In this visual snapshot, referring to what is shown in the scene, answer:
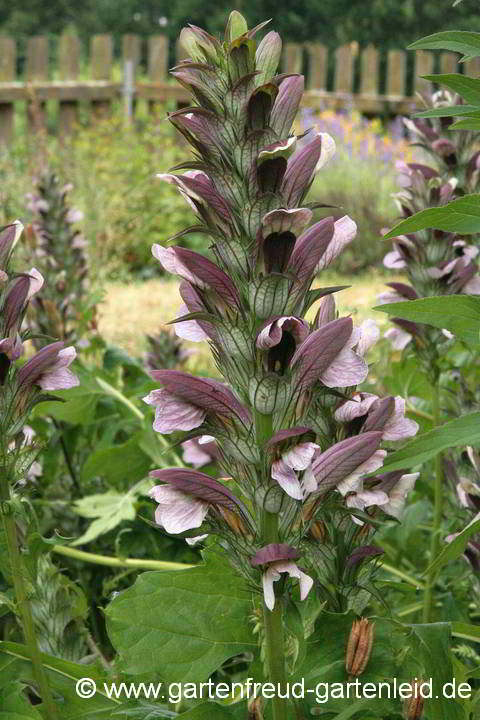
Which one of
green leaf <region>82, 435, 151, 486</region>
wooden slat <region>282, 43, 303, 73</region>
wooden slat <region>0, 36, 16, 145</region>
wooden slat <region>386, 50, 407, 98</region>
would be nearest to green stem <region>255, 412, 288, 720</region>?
green leaf <region>82, 435, 151, 486</region>

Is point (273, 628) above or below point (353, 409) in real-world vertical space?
→ below

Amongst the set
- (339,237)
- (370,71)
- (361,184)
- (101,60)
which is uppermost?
(370,71)

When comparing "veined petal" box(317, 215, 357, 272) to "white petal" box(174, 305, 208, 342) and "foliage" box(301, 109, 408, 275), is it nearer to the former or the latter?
"white petal" box(174, 305, 208, 342)

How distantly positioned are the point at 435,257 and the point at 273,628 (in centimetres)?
117

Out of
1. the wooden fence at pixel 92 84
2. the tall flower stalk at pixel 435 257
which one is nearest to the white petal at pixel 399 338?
the tall flower stalk at pixel 435 257

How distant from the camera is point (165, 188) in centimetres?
1226

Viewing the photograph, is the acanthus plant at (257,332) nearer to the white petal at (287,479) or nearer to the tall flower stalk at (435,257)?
the white petal at (287,479)

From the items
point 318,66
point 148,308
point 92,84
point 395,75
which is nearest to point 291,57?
point 318,66

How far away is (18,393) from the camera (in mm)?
1448

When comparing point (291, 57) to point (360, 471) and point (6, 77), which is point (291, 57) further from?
point (360, 471)

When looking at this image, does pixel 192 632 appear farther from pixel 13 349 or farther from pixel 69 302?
pixel 69 302

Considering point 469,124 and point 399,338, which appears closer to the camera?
point 469,124

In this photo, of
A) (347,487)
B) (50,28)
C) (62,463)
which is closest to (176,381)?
(347,487)

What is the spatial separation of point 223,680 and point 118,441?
139 cm
